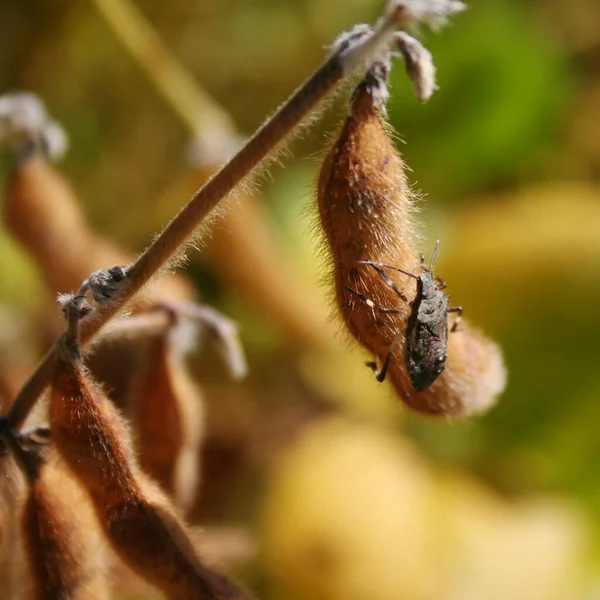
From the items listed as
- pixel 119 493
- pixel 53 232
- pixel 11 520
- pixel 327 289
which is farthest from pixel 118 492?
pixel 327 289

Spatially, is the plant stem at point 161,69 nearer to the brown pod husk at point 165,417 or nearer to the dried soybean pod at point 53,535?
the brown pod husk at point 165,417

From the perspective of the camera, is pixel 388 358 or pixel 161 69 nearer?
pixel 388 358

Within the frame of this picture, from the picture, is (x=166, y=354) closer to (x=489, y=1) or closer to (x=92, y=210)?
(x=92, y=210)

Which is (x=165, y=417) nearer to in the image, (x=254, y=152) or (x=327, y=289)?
(x=254, y=152)

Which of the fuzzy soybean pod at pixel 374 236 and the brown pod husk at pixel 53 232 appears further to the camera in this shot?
the brown pod husk at pixel 53 232

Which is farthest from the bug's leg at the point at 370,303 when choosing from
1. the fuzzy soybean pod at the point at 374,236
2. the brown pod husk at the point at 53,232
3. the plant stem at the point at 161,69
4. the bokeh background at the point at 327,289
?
the plant stem at the point at 161,69

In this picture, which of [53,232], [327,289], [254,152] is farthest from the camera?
[327,289]
